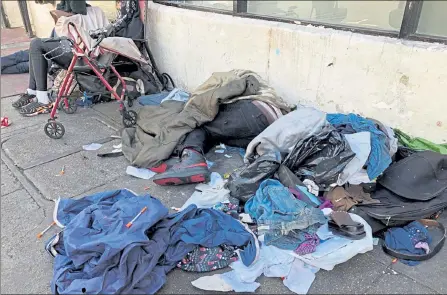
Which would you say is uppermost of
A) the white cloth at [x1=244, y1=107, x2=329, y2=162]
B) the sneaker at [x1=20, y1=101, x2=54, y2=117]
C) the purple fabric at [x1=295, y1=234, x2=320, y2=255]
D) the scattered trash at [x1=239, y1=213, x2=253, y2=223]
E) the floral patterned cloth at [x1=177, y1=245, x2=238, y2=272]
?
the white cloth at [x1=244, y1=107, x2=329, y2=162]

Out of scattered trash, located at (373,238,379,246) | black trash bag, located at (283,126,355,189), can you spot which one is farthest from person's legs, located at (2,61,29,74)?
scattered trash, located at (373,238,379,246)

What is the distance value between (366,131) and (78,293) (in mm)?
2342

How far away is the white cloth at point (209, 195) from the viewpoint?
272cm

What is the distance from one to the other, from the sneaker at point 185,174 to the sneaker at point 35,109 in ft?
6.91

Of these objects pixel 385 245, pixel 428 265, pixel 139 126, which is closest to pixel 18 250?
pixel 139 126

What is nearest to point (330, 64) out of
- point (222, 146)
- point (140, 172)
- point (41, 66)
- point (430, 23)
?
point (430, 23)

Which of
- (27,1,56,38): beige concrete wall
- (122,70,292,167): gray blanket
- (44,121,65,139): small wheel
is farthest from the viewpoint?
(27,1,56,38): beige concrete wall

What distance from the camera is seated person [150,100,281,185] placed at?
3082mm

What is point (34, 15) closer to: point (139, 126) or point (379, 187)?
point (139, 126)

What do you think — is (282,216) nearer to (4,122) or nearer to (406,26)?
(406,26)

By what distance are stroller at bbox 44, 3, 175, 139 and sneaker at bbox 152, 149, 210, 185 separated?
3.92 feet

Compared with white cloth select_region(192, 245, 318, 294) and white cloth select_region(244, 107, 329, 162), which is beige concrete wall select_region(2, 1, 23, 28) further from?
white cloth select_region(192, 245, 318, 294)

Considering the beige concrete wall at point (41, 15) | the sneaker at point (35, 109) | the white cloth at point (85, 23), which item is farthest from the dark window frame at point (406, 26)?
the beige concrete wall at point (41, 15)

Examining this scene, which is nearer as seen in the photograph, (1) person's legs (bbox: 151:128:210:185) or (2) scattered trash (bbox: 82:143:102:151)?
(1) person's legs (bbox: 151:128:210:185)
